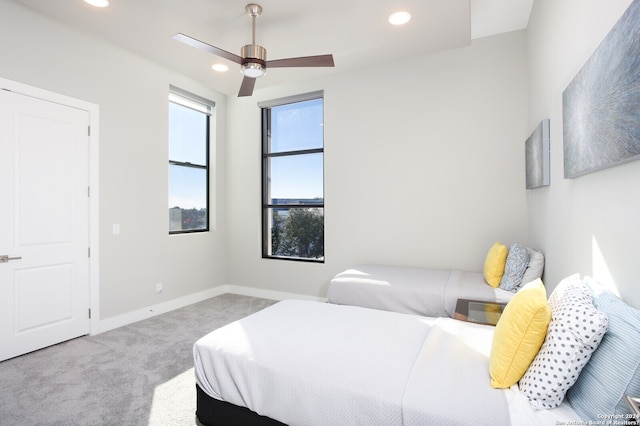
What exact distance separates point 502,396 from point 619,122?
3.62ft

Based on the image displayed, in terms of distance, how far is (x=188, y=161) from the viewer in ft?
14.8

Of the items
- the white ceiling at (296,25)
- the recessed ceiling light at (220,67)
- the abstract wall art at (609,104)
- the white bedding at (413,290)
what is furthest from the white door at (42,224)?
the abstract wall art at (609,104)

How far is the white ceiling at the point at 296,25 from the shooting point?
2715mm

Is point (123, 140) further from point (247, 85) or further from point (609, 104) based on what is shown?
point (609, 104)

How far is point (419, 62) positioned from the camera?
12.5 ft

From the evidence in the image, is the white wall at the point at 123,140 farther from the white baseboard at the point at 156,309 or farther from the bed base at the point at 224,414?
the bed base at the point at 224,414

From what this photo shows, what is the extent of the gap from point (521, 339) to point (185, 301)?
13.2 feet

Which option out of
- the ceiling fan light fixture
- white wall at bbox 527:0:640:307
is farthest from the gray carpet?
the ceiling fan light fixture

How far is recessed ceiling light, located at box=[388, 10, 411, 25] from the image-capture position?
283 cm

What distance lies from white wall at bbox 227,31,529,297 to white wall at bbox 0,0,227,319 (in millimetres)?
1381

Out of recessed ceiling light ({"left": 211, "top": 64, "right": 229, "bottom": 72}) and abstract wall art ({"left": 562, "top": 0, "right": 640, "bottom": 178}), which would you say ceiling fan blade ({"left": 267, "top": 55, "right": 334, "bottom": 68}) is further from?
abstract wall art ({"left": 562, "top": 0, "right": 640, "bottom": 178})

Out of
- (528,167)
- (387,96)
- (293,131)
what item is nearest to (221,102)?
(293,131)

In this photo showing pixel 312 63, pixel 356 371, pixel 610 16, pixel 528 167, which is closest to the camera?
pixel 610 16

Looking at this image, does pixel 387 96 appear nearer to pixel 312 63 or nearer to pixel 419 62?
pixel 419 62
